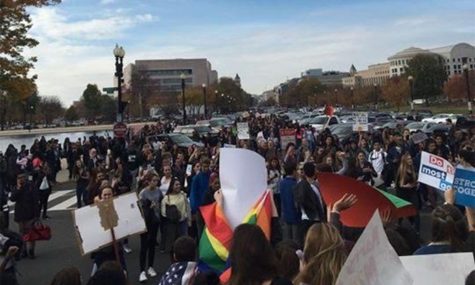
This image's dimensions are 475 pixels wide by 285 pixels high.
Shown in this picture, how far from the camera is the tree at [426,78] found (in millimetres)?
113562

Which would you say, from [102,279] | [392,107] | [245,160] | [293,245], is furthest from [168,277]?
[392,107]

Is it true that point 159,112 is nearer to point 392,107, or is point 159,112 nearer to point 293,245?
point 392,107

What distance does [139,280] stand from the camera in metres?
8.42

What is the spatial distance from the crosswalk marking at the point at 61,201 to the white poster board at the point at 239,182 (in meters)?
11.7

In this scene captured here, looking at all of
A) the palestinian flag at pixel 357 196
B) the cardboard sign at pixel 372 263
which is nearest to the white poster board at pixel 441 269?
the cardboard sign at pixel 372 263

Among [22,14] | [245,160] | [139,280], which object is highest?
[22,14]

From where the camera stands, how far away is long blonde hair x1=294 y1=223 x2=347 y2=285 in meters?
3.58

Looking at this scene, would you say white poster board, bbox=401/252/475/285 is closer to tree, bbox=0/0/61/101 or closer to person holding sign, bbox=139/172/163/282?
person holding sign, bbox=139/172/163/282

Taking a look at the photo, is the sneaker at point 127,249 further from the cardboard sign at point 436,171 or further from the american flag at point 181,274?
the american flag at point 181,274

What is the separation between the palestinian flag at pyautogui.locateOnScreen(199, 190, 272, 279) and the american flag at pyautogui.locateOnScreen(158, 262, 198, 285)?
0.78 meters

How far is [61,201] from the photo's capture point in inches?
696

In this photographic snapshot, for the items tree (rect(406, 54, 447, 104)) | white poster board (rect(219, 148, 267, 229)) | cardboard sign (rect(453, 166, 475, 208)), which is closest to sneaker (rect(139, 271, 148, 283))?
white poster board (rect(219, 148, 267, 229))

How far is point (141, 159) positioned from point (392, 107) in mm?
111635

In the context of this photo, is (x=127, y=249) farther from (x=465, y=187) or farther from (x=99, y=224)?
(x=465, y=187)
